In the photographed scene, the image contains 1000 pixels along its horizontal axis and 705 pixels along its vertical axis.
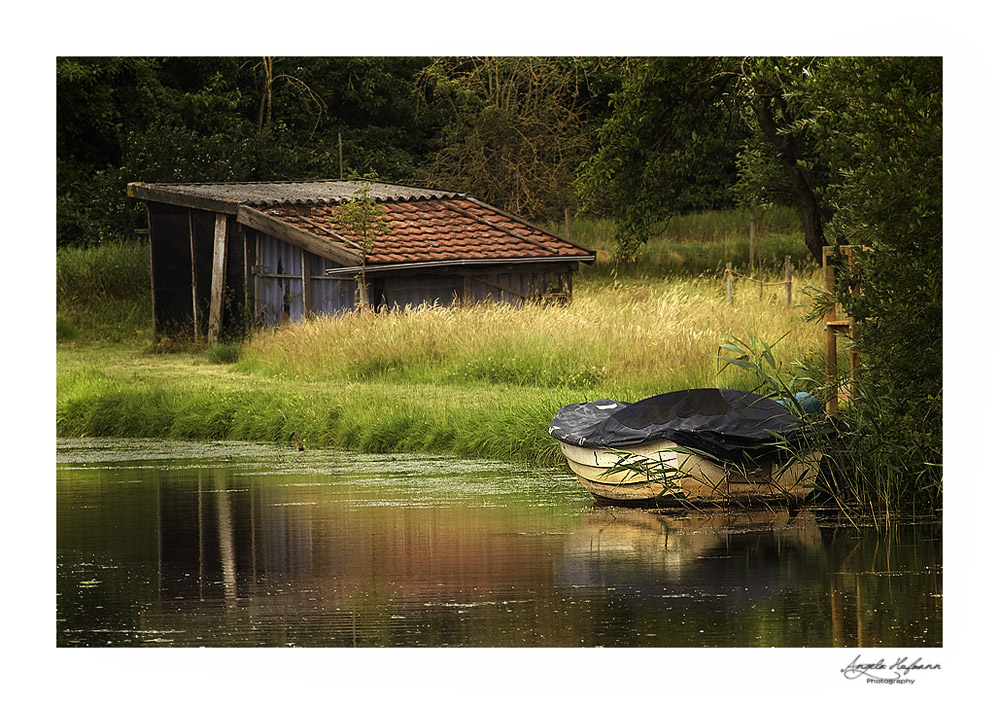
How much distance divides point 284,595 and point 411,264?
6.71m

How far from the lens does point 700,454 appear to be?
914cm

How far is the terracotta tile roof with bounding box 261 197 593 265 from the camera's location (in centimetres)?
1377

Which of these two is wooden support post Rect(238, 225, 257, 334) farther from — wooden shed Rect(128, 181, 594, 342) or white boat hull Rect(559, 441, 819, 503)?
white boat hull Rect(559, 441, 819, 503)

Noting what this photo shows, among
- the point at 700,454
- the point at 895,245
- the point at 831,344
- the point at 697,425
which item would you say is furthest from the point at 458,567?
the point at 831,344

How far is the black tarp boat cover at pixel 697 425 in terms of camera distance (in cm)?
913

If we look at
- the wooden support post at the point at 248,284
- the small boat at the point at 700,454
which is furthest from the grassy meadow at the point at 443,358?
the small boat at the point at 700,454

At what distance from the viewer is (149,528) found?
8938 millimetres

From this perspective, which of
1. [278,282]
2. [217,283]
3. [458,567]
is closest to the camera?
[458,567]

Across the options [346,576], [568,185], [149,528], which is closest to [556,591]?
[346,576]

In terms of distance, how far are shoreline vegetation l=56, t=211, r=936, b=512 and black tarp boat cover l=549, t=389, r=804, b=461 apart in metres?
1.38

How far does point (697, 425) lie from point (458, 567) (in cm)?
232

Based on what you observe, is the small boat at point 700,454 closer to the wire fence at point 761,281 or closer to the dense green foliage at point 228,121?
the wire fence at point 761,281

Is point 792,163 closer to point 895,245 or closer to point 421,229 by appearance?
point 421,229

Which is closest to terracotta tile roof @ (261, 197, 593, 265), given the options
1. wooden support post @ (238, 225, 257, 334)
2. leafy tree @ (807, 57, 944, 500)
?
wooden support post @ (238, 225, 257, 334)
